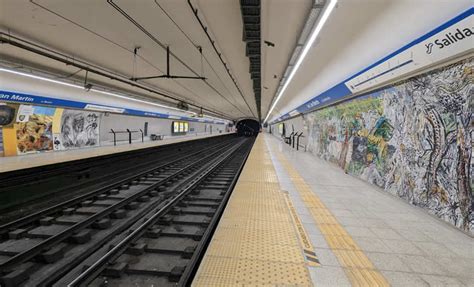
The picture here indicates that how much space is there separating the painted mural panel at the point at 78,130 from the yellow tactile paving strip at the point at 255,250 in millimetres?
12216

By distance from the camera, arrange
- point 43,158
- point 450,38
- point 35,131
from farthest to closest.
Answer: point 35,131 → point 43,158 → point 450,38

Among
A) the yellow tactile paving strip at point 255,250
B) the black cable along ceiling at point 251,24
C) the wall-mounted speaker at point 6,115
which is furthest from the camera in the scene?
the wall-mounted speaker at point 6,115

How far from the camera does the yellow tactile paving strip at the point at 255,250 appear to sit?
216 cm

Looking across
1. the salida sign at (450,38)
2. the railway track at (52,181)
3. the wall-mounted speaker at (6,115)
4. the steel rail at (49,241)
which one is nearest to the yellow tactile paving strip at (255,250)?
the steel rail at (49,241)

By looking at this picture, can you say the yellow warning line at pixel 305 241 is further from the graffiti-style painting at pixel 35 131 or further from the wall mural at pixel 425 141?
the graffiti-style painting at pixel 35 131

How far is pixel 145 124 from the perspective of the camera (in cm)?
2075

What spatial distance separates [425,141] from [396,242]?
2.11m

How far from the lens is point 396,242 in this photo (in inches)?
119

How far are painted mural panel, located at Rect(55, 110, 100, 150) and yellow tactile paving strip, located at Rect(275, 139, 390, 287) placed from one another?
43.4ft

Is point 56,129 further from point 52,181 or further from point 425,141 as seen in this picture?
point 425,141

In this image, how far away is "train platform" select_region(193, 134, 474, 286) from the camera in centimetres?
225

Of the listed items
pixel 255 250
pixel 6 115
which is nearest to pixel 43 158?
pixel 6 115

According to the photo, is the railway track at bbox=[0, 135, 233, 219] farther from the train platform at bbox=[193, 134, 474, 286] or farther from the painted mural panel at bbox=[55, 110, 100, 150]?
the train platform at bbox=[193, 134, 474, 286]

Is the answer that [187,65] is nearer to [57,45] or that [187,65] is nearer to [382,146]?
[57,45]
